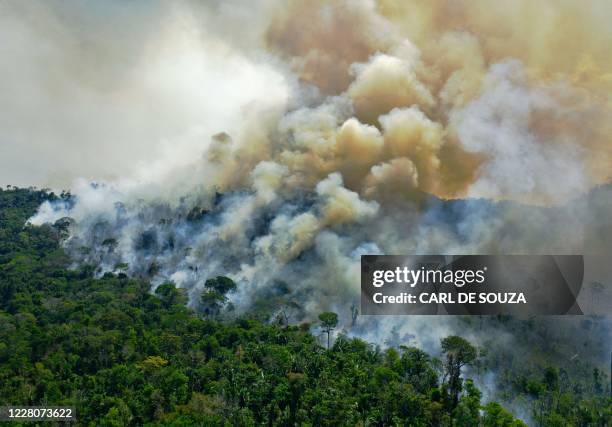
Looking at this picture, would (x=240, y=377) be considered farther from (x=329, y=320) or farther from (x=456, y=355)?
(x=456, y=355)

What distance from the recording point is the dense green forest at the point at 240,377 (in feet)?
177

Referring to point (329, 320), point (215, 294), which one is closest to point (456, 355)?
point (329, 320)

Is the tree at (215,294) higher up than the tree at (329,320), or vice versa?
the tree at (215,294)

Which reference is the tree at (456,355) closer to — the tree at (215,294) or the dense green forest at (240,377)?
the dense green forest at (240,377)

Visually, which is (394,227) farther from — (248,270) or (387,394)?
(387,394)

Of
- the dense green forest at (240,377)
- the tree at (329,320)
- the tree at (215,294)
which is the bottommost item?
the dense green forest at (240,377)

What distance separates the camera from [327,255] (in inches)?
3880

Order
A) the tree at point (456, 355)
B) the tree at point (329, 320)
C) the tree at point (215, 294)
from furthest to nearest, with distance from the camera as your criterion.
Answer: the tree at point (215, 294), the tree at point (329, 320), the tree at point (456, 355)

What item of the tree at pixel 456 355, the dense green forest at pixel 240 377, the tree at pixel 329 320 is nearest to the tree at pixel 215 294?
the dense green forest at pixel 240 377

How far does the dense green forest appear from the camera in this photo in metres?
54.1

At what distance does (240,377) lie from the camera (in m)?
60.3

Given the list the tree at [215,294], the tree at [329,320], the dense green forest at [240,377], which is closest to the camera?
the dense green forest at [240,377]

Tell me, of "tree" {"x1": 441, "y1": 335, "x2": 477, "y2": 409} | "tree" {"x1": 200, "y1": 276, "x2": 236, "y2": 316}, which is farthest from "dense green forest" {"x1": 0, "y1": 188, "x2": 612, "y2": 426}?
"tree" {"x1": 200, "y1": 276, "x2": 236, "y2": 316}

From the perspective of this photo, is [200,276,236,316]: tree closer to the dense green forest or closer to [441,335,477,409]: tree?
the dense green forest
